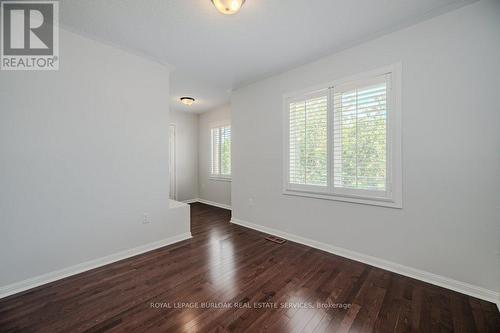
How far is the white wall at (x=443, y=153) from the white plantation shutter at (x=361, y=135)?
20 cm

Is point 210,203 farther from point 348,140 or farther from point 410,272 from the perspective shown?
point 410,272

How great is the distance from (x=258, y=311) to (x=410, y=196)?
6.27 feet

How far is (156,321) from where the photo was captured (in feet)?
5.08

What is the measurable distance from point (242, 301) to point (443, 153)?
2.34m

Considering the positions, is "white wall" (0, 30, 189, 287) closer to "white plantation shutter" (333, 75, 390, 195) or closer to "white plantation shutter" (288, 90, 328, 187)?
"white plantation shutter" (288, 90, 328, 187)

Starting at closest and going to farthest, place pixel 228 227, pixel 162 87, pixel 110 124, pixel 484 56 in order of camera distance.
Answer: pixel 484 56 < pixel 110 124 < pixel 162 87 < pixel 228 227

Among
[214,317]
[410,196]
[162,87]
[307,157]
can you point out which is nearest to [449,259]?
[410,196]

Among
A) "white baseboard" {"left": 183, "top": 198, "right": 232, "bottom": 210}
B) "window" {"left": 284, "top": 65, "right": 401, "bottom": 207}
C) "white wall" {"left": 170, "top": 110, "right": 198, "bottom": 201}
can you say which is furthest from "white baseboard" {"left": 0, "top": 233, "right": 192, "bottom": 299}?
"white wall" {"left": 170, "top": 110, "right": 198, "bottom": 201}

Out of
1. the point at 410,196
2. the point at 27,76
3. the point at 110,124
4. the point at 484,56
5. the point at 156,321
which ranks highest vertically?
the point at 484,56

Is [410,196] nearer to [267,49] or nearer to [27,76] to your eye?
[267,49]

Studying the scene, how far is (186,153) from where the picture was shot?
5.94 meters

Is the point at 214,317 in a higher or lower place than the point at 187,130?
lower

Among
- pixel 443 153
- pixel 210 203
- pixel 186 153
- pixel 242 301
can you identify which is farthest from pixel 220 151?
pixel 443 153

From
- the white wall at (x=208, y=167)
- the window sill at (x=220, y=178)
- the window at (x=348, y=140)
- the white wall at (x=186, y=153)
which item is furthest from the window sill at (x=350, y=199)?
the white wall at (x=186, y=153)
